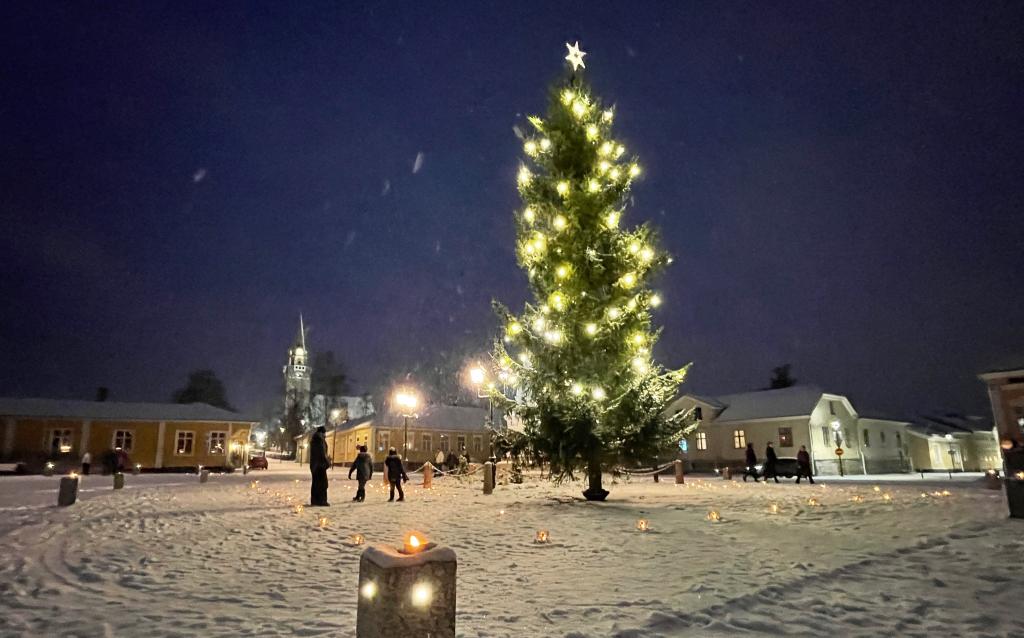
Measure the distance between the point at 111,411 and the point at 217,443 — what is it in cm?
722

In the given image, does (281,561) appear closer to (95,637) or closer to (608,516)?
(95,637)

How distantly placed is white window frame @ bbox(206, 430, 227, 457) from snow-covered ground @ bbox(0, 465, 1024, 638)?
31008mm

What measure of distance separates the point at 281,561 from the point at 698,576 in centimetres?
545

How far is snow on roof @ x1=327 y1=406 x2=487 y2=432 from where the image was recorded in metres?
51.8

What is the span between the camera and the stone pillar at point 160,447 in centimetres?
3972

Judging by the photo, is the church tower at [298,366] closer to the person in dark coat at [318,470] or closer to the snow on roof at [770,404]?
the snow on roof at [770,404]

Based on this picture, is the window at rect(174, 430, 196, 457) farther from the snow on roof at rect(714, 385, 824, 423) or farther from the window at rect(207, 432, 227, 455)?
the snow on roof at rect(714, 385, 824, 423)

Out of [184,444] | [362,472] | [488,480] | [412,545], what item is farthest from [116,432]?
[412,545]

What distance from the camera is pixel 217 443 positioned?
41.8 meters

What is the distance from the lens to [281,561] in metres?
7.81

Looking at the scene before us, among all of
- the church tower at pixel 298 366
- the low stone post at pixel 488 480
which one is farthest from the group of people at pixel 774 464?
the church tower at pixel 298 366

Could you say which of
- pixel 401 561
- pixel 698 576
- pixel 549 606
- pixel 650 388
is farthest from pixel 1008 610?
pixel 650 388

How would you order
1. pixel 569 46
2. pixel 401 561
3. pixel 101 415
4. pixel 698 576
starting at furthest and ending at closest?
pixel 101 415 < pixel 569 46 < pixel 698 576 < pixel 401 561

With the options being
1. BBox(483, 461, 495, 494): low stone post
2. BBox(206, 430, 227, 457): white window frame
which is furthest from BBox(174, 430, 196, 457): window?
BBox(483, 461, 495, 494): low stone post
